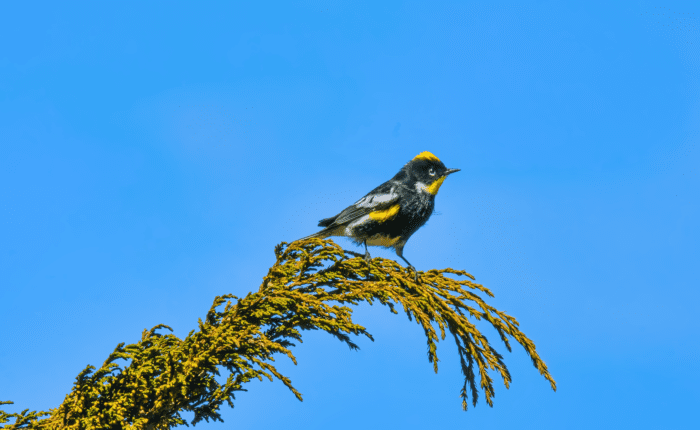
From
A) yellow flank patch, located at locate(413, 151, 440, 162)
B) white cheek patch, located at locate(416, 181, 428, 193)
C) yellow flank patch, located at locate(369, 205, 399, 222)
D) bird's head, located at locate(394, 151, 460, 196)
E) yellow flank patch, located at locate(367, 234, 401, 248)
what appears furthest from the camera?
yellow flank patch, located at locate(413, 151, 440, 162)

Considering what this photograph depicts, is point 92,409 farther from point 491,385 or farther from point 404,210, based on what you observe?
point 404,210

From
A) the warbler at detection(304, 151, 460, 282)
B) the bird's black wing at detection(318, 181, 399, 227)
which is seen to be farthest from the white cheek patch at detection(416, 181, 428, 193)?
the bird's black wing at detection(318, 181, 399, 227)

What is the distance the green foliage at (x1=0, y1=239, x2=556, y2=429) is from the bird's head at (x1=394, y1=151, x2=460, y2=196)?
221 centimetres

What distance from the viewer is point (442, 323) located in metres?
4.64

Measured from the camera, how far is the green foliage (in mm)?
4566

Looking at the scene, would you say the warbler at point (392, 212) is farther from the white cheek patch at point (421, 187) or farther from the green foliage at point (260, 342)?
the green foliage at point (260, 342)

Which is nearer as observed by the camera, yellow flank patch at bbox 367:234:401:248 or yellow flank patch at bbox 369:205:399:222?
yellow flank patch at bbox 369:205:399:222

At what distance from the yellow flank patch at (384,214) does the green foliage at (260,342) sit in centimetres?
149

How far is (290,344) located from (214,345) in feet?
2.43

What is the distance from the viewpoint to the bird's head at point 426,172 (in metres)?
7.13

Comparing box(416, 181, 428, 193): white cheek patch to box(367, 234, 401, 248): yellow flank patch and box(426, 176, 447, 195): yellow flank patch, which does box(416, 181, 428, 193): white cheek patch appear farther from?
box(367, 234, 401, 248): yellow flank patch

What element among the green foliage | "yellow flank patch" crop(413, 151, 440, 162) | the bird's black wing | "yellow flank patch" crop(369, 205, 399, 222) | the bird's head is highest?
"yellow flank patch" crop(413, 151, 440, 162)

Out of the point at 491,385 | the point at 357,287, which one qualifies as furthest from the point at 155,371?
the point at 491,385

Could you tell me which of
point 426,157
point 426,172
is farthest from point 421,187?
point 426,157
